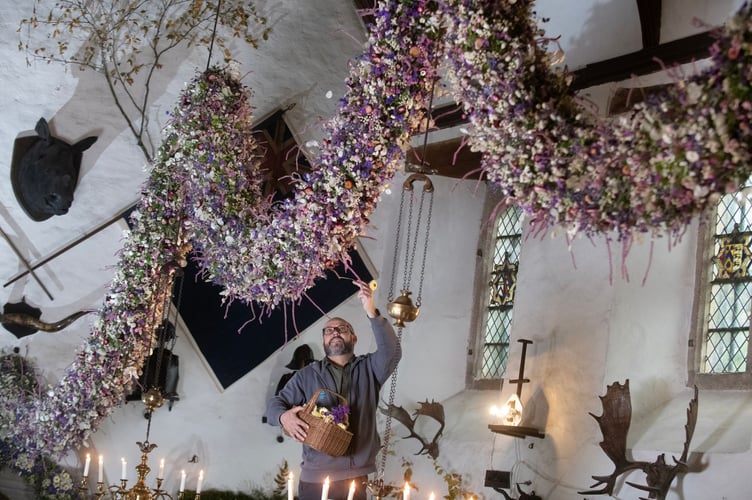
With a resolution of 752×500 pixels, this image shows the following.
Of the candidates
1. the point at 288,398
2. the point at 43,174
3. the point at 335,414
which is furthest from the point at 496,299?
the point at 43,174

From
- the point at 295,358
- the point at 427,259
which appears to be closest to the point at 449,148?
the point at 427,259

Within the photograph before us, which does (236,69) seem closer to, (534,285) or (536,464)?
(534,285)

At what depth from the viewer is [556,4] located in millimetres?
6742

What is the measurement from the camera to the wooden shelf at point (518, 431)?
20.6 feet

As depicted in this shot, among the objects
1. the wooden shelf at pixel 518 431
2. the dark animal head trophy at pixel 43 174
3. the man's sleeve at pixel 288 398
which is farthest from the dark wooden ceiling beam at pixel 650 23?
the dark animal head trophy at pixel 43 174

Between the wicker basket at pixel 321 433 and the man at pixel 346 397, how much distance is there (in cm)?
4

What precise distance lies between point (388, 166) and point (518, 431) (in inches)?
102

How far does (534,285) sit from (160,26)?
379 cm

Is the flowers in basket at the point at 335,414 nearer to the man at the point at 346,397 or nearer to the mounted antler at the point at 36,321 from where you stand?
the man at the point at 346,397

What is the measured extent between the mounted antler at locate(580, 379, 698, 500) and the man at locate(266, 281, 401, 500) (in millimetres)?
1613

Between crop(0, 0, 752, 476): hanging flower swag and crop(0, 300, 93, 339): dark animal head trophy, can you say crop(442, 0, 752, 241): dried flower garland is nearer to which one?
crop(0, 0, 752, 476): hanging flower swag

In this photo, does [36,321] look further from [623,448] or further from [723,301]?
[723,301]

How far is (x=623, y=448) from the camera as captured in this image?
5672mm

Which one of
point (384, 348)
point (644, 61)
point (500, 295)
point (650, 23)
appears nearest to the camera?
point (384, 348)
